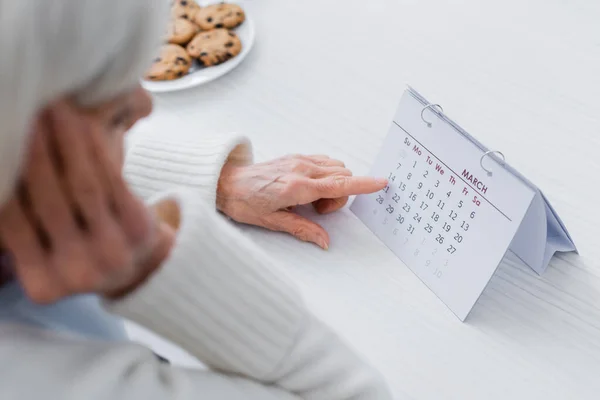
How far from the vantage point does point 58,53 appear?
29 cm

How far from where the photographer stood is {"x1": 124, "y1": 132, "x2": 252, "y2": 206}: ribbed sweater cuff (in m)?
0.74

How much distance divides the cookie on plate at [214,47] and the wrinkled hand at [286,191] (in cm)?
32

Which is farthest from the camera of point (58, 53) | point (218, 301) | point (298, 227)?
point (298, 227)

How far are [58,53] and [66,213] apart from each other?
0.30 ft

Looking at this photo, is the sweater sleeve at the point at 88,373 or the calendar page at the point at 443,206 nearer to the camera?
the sweater sleeve at the point at 88,373

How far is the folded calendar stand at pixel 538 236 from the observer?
62 centimetres

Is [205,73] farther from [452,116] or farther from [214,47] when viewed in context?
[452,116]

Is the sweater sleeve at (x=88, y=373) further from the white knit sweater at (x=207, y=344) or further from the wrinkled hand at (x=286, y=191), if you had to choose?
the wrinkled hand at (x=286, y=191)

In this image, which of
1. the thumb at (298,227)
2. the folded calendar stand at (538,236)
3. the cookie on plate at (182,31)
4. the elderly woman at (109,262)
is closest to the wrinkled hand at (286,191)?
the thumb at (298,227)

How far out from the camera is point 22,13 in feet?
0.86

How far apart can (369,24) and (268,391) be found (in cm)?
85

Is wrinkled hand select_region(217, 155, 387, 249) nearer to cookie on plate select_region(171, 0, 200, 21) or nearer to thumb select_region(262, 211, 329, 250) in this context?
thumb select_region(262, 211, 329, 250)

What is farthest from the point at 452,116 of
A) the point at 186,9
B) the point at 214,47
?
the point at 186,9

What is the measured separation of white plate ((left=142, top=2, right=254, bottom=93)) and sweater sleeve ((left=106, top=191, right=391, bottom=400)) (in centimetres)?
57
